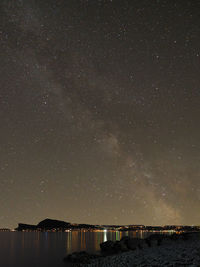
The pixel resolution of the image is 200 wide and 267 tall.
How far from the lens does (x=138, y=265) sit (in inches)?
997

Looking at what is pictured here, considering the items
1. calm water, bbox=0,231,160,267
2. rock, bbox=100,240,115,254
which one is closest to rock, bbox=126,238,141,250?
rock, bbox=100,240,115,254

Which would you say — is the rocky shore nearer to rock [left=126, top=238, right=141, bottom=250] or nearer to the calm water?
rock [left=126, top=238, right=141, bottom=250]

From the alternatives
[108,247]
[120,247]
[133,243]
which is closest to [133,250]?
[133,243]

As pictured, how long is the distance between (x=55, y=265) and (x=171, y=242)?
16004 mm

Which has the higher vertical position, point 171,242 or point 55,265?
point 171,242

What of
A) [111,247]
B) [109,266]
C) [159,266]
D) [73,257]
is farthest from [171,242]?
[159,266]

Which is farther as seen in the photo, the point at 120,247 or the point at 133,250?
the point at 120,247

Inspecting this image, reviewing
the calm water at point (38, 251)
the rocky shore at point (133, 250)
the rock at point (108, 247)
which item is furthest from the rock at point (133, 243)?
the calm water at point (38, 251)

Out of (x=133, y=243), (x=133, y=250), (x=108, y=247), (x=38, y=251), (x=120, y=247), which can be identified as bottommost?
(x=38, y=251)

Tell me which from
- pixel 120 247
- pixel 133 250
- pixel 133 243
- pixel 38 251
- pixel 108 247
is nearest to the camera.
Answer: pixel 133 250

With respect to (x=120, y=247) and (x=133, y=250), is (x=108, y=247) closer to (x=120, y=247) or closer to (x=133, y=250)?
(x=120, y=247)

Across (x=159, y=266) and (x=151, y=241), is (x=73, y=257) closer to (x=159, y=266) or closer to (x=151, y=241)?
(x=151, y=241)

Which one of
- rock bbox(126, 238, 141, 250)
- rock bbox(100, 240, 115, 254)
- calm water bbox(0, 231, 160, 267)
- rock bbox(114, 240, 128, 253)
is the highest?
rock bbox(126, 238, 141, 250)

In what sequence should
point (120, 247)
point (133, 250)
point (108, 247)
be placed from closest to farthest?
point (133, 250), point (120, 247), point (108, 247)
